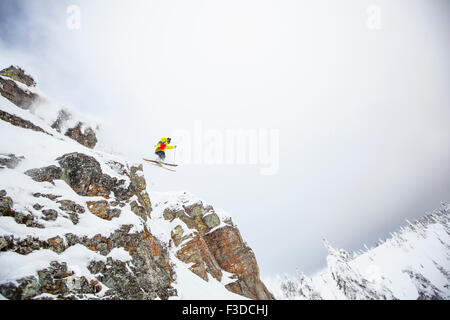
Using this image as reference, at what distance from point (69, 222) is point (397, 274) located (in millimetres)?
138567

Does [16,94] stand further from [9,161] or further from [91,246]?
[91,246]

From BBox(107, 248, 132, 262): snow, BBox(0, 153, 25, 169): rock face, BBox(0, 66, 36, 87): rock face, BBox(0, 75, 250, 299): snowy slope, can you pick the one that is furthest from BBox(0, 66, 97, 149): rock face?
BBox(107, 248, 132, 262): snow

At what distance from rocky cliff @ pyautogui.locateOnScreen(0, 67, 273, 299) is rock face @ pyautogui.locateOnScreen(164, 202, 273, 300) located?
101 centimetres

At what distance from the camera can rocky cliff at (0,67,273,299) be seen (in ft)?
26.7

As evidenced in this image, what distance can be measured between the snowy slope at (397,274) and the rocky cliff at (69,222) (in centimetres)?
3364

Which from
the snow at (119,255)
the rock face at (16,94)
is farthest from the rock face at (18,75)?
the snow at (119,255)

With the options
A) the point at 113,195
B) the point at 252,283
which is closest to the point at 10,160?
the point at 113,195

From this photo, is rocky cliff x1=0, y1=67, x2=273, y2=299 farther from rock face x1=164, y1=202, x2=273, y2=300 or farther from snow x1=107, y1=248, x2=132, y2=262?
rock face x1=164, y1=202, x2=273, y2=300

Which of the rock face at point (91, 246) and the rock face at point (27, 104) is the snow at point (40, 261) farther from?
the rock face at point (27, 104)

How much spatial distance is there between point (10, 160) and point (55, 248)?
6505 millimetres

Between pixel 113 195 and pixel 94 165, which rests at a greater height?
pixel 94 165

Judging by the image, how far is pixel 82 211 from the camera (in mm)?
11781

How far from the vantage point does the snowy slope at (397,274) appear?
41344 mm
